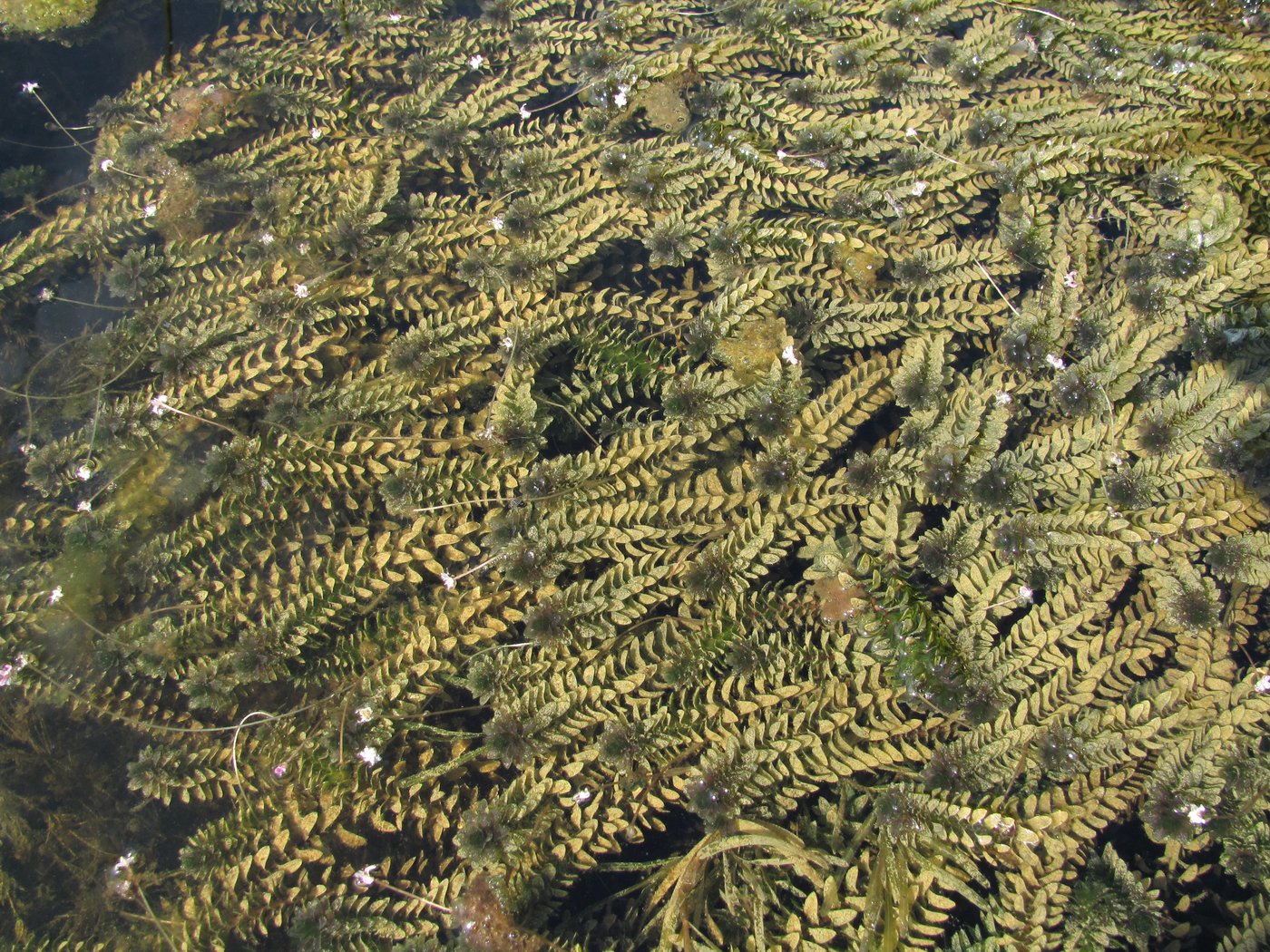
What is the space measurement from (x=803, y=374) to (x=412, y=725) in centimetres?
332

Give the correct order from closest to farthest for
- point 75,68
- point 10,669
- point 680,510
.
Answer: point 680,510 < point 10,669 < point 75,68

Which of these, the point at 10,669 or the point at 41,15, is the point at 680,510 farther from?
the point at 41,15

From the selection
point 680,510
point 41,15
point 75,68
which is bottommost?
point 680,510

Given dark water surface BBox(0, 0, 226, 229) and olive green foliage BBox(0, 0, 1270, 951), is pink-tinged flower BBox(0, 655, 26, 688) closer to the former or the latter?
olive green foliage BBox(0, 0, 1270, 951)

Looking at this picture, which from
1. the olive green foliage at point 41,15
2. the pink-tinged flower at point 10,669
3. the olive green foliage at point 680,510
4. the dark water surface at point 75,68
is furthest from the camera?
the olive green foliage at point 41,15

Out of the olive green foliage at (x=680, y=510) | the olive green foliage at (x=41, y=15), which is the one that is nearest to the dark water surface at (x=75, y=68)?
the olive green foliage at (x=41, y=15)

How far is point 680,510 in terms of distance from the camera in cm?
477

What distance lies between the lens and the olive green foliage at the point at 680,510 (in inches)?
168

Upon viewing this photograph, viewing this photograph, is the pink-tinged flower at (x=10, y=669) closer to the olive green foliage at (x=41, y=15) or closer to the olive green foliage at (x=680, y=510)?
the olive green foliage at (x=680, y=510)

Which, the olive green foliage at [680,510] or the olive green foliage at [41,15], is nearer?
the olive green foliage at [680,510]

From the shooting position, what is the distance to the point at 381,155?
6141 millimetres

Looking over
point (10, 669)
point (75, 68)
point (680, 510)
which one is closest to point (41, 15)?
point (75, 68)

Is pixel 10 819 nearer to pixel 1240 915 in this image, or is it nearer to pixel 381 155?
pixel 381 155

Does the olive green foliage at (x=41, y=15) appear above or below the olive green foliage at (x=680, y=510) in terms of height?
above
